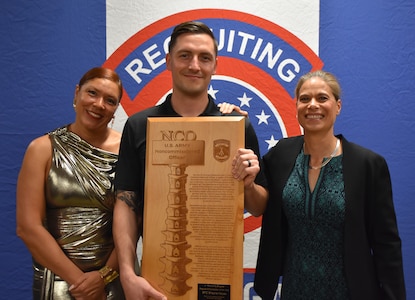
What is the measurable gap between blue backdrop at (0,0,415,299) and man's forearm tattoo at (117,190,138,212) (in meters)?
0.97

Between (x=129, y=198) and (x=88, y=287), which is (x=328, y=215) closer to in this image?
(x=129, y=198)

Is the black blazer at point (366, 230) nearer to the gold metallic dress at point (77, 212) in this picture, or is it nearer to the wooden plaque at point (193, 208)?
the wooden plaque at point (193, 208)

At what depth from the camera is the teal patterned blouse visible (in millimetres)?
1352

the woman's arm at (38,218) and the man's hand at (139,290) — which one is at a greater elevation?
the woman's arm at (38,218)

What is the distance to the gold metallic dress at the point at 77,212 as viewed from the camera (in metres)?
1.56

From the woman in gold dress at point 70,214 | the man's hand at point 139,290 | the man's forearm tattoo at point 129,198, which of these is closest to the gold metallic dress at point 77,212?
the woman in gold dress at point 70,214

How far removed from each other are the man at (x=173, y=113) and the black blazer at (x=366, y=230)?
34 centimetres

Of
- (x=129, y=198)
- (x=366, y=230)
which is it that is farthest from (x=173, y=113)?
(x=366, y=230)

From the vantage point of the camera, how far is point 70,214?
5.14ft

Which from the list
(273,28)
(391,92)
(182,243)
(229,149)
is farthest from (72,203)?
(391,92)

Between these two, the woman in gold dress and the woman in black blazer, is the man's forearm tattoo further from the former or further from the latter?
the woman in black blazer

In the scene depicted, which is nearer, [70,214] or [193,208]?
[193,208]

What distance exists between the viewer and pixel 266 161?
5.19 feet

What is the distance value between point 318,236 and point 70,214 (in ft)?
3.08
